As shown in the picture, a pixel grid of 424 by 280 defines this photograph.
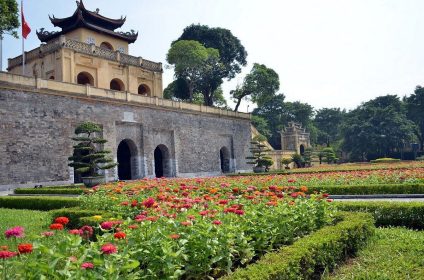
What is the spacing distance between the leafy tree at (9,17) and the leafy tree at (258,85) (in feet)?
90.7

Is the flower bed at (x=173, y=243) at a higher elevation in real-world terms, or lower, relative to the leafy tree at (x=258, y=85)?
lower

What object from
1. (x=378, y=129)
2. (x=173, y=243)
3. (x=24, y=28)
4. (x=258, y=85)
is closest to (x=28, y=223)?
(x=173, y=243)

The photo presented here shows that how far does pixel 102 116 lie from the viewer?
80.9ft

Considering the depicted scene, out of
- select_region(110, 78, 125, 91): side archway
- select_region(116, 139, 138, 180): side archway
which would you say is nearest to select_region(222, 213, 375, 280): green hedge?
select_region(116, 139, 138, 180): side archway

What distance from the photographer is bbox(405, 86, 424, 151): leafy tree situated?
54312mm

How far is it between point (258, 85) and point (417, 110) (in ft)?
93.1

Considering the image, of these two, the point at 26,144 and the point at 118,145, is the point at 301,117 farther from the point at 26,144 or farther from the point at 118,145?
the point at 26,144

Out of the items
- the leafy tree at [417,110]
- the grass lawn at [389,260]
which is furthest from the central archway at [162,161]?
the leafy tree at [417,110]

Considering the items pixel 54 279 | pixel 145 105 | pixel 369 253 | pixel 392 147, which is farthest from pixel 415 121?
pixel 54 279

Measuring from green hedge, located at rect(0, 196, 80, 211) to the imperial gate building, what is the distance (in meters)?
6.61

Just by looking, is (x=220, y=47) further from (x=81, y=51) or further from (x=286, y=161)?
(x=81, y=51)

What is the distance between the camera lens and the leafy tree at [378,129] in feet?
158

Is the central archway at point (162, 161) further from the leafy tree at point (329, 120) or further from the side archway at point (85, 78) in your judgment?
the leafy tree at point (329, 120)

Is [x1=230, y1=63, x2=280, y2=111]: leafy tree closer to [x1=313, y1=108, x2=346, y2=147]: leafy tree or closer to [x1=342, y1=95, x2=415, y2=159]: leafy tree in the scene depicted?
[x1=342, y1=95, x2=415, y2=159]: leafy tree
